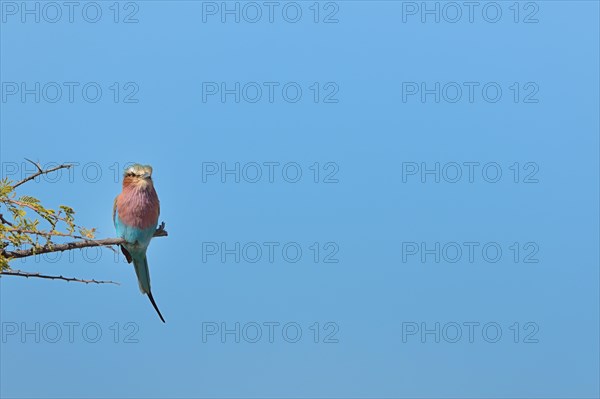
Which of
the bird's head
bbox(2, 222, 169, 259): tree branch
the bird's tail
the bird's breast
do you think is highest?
the bird's head

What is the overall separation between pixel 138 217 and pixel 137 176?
1.14 ft

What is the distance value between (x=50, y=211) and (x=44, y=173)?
0.76 ft

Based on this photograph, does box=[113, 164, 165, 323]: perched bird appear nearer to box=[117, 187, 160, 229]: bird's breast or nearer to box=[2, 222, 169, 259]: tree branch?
box=[117, 187, 160, 229]: bird's breast

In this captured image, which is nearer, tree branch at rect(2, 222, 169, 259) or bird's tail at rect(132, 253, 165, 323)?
tree branch at rect(2, 222, 169, 259)

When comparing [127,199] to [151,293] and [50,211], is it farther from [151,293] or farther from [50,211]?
[50,211]

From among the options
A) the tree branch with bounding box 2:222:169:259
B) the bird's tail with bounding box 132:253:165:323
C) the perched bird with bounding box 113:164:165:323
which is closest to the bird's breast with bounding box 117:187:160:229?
the perched bird with bounding box 113:164:165:323

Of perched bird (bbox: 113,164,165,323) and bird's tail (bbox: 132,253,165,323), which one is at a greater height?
perched bird (bbox: 113,164,165,323)

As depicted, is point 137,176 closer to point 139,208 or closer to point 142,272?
point 139,208

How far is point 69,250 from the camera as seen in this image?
397 centimetres

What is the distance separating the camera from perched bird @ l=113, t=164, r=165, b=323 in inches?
221

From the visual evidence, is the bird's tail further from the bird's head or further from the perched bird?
the bird's head

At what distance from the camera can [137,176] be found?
568 centimetres

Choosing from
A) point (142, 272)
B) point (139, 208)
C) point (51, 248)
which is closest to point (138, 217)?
point (139, 208)

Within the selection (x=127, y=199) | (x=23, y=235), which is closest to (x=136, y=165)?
(x=127, y=199)
